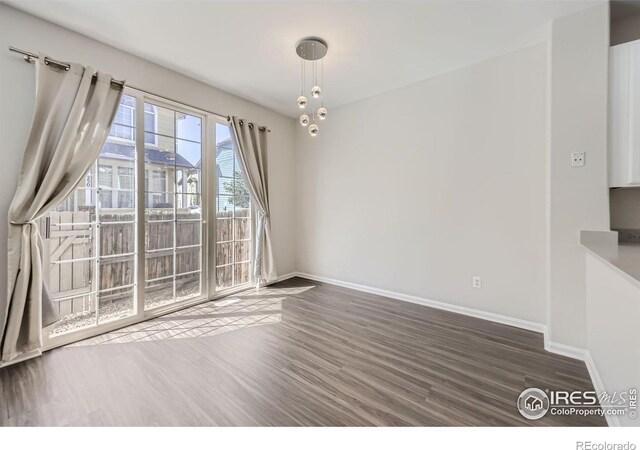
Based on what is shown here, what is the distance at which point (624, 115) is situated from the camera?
1.92 m

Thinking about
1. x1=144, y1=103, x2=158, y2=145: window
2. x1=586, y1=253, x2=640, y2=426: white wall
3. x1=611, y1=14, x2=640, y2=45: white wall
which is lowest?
x1=586, y1=253, x2=640, y2=426: white wall

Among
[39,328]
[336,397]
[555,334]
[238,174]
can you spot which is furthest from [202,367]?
[555,334]

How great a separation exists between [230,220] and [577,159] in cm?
377

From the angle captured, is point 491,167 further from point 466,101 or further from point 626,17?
point 626,17

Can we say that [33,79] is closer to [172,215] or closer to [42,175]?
[42,175]

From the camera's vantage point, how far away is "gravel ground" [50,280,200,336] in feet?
7.79

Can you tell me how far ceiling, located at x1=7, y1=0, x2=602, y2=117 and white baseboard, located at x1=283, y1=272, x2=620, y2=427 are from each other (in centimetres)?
270

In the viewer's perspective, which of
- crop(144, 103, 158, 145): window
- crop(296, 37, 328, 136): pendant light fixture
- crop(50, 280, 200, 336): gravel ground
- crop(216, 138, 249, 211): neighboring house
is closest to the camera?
crop(296, 37, 328, 136): pendant light fixture

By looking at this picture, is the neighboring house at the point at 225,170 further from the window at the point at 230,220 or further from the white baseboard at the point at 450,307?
the white baseboard at the point at 450,307

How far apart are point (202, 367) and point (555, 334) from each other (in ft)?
9.43

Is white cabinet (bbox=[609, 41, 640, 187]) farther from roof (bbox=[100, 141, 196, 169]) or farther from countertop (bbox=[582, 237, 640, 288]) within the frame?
roof (bbox=[100, 141, 196, 169])

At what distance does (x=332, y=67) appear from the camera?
114 inches

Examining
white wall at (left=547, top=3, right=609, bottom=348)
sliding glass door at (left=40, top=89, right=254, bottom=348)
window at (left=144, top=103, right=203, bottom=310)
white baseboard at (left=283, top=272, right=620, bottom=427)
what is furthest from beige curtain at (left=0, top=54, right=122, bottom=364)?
white wall at (left=547, top=3, right=609, bottom=348)

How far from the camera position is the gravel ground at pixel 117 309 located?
2.37m
